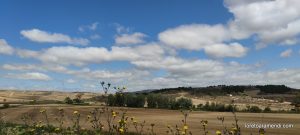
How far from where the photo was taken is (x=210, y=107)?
91875 mm

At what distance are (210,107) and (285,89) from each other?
78.1 meters

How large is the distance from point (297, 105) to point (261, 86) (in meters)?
179

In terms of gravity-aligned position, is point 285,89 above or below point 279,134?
above

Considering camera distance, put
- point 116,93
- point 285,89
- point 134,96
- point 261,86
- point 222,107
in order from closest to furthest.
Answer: point 116,93 → point 222,107 → point 134,96 → point 285,89 → point 261,86

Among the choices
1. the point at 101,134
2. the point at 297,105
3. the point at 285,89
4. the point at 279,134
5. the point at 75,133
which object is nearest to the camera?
the point at 297,105

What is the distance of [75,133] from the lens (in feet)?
40.3

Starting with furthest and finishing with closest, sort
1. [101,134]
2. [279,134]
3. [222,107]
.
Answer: [222,107] → [279,134] → [101,134]

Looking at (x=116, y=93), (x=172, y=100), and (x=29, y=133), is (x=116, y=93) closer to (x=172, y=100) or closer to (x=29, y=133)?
(x=29, y=133)

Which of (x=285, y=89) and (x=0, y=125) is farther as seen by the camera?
(x=285, y=89)

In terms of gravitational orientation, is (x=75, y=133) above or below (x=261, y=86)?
below

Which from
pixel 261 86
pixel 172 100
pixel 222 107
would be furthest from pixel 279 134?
pixel 261 86

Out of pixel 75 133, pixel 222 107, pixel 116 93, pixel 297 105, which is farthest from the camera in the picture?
pixel 222 107

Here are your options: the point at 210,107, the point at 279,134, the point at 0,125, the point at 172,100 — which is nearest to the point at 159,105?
the point at 172,100

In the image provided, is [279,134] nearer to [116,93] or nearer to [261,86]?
[116,93]
